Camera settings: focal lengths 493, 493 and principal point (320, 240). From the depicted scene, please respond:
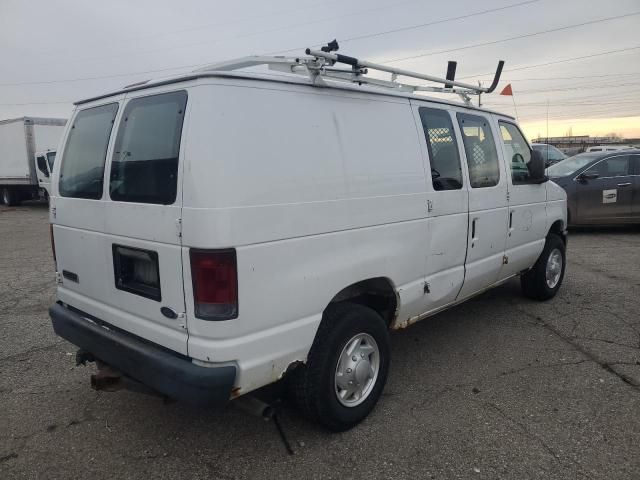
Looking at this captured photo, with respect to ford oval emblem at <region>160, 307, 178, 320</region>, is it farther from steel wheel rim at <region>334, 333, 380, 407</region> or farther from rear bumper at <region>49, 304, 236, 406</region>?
steel wheel rim at <region>334, 333, 380, 407</region>

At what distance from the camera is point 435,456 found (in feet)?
9.46

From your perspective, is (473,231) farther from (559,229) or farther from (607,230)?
(607,230)

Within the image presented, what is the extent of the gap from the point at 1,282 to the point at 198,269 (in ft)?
19.5

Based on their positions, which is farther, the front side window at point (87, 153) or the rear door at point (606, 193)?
the rear door at point (606, 193)

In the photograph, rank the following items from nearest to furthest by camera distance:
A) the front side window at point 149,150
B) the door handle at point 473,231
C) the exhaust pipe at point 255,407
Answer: the front side window at point 149,150
the exhaust pipe at point 255,407
the door handle at point 473,231

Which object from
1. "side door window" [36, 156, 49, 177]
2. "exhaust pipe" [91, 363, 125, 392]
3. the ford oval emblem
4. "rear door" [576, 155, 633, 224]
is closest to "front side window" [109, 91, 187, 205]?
the ford oval emblem

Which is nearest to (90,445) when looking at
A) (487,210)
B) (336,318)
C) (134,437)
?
(134,437)

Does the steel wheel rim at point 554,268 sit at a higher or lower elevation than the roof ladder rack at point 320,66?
lower

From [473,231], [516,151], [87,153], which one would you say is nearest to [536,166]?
[516,151]

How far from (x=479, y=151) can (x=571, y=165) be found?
24.5 ft

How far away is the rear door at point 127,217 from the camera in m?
2.54

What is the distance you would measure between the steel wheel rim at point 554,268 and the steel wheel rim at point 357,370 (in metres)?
3.26

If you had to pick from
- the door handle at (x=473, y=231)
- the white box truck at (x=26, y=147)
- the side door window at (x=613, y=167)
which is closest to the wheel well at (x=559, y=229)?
the door handle at (x=473, y=231)

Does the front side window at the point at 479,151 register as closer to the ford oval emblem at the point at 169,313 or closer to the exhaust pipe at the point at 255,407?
the exhaust pipe at the point at 255,407
